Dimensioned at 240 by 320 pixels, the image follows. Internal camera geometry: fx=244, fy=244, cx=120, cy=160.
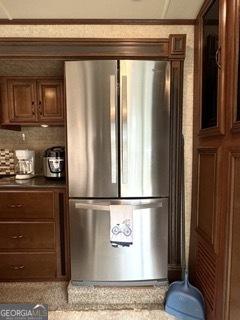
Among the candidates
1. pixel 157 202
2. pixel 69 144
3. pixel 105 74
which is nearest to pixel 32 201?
pixel 69 144

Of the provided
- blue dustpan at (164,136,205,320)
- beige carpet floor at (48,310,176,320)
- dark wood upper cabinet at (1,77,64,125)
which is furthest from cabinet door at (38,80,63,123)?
blue dustpan at (164,136,205,320)

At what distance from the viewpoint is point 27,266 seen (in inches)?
86.6

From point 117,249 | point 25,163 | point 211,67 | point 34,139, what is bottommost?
point 117,249

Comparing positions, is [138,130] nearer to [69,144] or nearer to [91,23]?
[69,144]

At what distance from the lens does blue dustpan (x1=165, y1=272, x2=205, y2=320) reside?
5.87 ft

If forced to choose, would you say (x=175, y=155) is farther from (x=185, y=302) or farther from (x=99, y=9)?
(x=99, y=9)

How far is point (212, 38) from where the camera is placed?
5.84 feet

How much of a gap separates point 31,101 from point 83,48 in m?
0.76

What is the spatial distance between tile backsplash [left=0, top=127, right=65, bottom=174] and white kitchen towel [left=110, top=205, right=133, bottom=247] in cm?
111

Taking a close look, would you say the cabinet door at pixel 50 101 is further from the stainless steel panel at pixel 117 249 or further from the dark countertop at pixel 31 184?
the stainless steel panel at pixel 117 249

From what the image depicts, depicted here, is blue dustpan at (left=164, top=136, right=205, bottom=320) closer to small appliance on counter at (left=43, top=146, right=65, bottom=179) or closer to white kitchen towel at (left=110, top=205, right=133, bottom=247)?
white kitchen towel at (left=110, top=205, right=133, bottom=247)

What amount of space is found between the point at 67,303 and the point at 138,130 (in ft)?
5.02

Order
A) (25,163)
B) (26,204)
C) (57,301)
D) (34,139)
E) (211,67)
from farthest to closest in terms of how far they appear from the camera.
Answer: (34,139) < (25,163) < (26,204) < (57,301) < (211,67)

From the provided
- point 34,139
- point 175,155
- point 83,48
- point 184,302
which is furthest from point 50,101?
point 184,302
